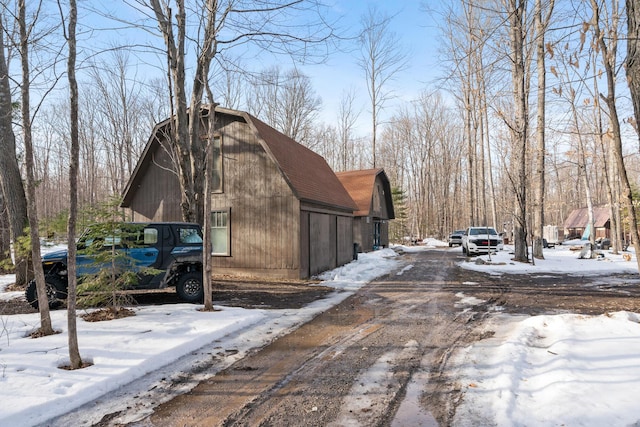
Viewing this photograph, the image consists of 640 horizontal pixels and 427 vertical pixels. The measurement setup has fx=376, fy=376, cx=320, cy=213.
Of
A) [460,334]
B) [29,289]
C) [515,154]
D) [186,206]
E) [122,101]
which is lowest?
[460,334]

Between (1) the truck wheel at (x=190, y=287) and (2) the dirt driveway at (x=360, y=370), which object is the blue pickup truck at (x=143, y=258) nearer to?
(1) the truck wheel at (x=190, y=287)

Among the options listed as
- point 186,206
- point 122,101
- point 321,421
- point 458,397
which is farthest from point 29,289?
point 122,101

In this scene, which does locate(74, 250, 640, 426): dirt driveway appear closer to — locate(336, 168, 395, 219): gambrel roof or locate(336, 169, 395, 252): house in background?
locate(336, 169, 395, 252): house in background

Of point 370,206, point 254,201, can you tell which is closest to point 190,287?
point 254,201

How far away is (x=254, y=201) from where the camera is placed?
560 inches

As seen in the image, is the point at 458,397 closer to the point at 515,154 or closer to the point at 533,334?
the point at 533,334

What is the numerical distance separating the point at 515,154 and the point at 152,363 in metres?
17.6

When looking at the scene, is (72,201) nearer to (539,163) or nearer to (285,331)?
(285,331)

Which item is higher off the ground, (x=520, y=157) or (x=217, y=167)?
(x=520, y=157)

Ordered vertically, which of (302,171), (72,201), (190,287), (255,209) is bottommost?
(190,287)

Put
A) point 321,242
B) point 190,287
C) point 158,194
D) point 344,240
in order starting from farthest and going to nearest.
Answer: point 344,240 < point 158,194 < point 321,242 < point 190,287

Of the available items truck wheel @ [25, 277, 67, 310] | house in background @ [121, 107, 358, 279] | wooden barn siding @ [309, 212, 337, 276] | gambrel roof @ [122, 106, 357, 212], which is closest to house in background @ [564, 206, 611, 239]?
gambrel roof @ [122, 106, 357, 212]

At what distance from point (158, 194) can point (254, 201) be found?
5.06 metres

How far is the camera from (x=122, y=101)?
34.7 meters
